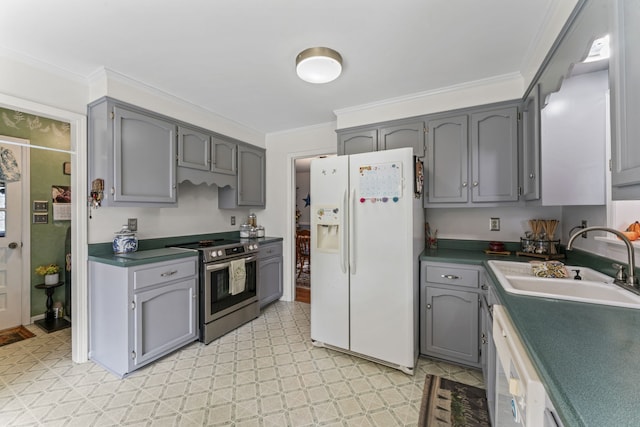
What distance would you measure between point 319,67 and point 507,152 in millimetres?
1661

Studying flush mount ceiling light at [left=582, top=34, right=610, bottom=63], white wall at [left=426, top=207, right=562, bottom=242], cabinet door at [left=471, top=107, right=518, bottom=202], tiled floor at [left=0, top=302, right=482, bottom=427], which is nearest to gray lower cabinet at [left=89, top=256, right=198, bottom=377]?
tiled floor at [left=0, top=302, right=482, bottom=427]

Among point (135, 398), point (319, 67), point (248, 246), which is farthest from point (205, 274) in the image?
point (319, 67)

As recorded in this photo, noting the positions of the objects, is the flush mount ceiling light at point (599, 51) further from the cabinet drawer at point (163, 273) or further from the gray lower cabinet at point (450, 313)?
the cabinet drawer at point (163, 273)

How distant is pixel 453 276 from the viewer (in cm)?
218

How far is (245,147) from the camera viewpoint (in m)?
3.53

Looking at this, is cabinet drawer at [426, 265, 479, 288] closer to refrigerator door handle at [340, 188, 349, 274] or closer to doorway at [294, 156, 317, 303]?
refrigerator door handle at [340, 188, 349, 274]

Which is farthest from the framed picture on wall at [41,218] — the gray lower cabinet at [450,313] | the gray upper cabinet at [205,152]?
the gray lower cabinet at [450,313]

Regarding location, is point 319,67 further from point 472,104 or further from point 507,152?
point 507,152

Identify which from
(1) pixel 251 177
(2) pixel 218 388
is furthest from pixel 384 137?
(2) pixel 218 388

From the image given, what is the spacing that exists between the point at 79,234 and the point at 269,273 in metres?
1.95

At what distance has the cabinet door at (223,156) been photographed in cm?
307

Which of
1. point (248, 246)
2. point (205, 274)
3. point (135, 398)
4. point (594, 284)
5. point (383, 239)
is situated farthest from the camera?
point (248, 246)

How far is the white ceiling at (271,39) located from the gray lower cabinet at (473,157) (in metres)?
0.33

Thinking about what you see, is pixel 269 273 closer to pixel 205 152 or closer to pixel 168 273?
pixel 168 273
